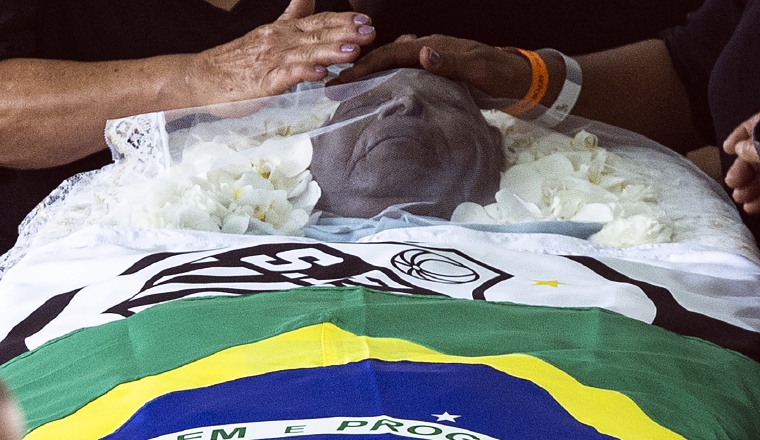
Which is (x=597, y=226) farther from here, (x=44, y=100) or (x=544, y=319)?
(x=44, y=100)

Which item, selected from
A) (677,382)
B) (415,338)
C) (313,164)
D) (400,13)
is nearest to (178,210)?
(313,164)

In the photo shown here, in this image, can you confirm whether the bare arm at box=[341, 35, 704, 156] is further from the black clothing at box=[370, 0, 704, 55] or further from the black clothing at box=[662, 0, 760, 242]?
the black clothing at box=[370, 0, 704, 55]

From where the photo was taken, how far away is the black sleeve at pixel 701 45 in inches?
53.2

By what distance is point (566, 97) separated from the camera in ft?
4.03

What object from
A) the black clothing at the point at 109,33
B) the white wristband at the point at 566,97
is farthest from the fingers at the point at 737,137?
the black clothing at the point at 109,33

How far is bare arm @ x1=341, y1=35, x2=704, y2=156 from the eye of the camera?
1064 mm

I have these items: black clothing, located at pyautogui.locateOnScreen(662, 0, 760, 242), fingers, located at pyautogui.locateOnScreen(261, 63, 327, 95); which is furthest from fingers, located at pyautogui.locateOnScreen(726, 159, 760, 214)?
fingers, located at pyautogui.locateOnScreen(261, 63, 327, 95)

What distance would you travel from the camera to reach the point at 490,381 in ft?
1.79

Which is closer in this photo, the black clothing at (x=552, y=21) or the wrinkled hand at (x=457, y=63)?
the wrinkled hand at (x=457, y=63)

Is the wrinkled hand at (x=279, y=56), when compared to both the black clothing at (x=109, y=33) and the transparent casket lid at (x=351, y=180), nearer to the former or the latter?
the transparent casket lid at (x=351, y=180)

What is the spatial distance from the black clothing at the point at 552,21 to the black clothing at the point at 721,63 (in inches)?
9.8

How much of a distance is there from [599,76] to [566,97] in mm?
149

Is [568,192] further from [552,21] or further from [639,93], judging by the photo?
[552,21]

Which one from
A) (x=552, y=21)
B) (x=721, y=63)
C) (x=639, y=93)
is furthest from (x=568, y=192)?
(x=552, y=21)
